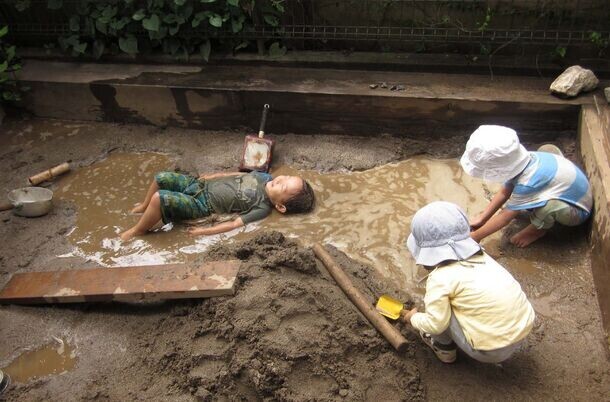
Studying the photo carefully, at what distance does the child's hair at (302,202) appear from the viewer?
4.06 m

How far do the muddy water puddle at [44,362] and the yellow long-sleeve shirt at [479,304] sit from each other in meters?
2.40

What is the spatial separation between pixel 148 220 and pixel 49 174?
1.42 meters

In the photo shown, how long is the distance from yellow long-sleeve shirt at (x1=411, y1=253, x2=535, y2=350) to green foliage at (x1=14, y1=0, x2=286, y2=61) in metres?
3.39

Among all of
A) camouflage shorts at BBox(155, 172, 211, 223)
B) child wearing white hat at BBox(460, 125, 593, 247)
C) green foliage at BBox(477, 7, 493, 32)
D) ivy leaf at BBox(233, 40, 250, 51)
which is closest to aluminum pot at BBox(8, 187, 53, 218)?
camouflage shorts at BBox(155, 172, 211, 223)

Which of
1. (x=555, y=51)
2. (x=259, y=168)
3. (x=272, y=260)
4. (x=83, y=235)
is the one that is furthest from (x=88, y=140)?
(x=555, y=51)

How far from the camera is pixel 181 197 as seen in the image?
4.09m

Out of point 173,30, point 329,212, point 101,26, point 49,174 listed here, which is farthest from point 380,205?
point 101,26

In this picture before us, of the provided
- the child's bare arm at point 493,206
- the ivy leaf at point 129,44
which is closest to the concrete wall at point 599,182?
the child's bare arm at point 493,206

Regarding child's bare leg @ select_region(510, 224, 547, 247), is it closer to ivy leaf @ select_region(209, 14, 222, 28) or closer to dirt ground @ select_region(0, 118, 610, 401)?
dirt ground @ select_region(0, 118, 610, 401)

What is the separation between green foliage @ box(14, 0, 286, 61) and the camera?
4.92 meters

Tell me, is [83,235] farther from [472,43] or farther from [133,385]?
[472,43]

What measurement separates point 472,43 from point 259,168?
2.53 meters

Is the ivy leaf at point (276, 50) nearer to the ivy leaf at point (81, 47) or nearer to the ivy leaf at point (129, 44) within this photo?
the ivy leaf at point (129, 44)

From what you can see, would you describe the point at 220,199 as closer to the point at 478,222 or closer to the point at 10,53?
the point at 478,222
